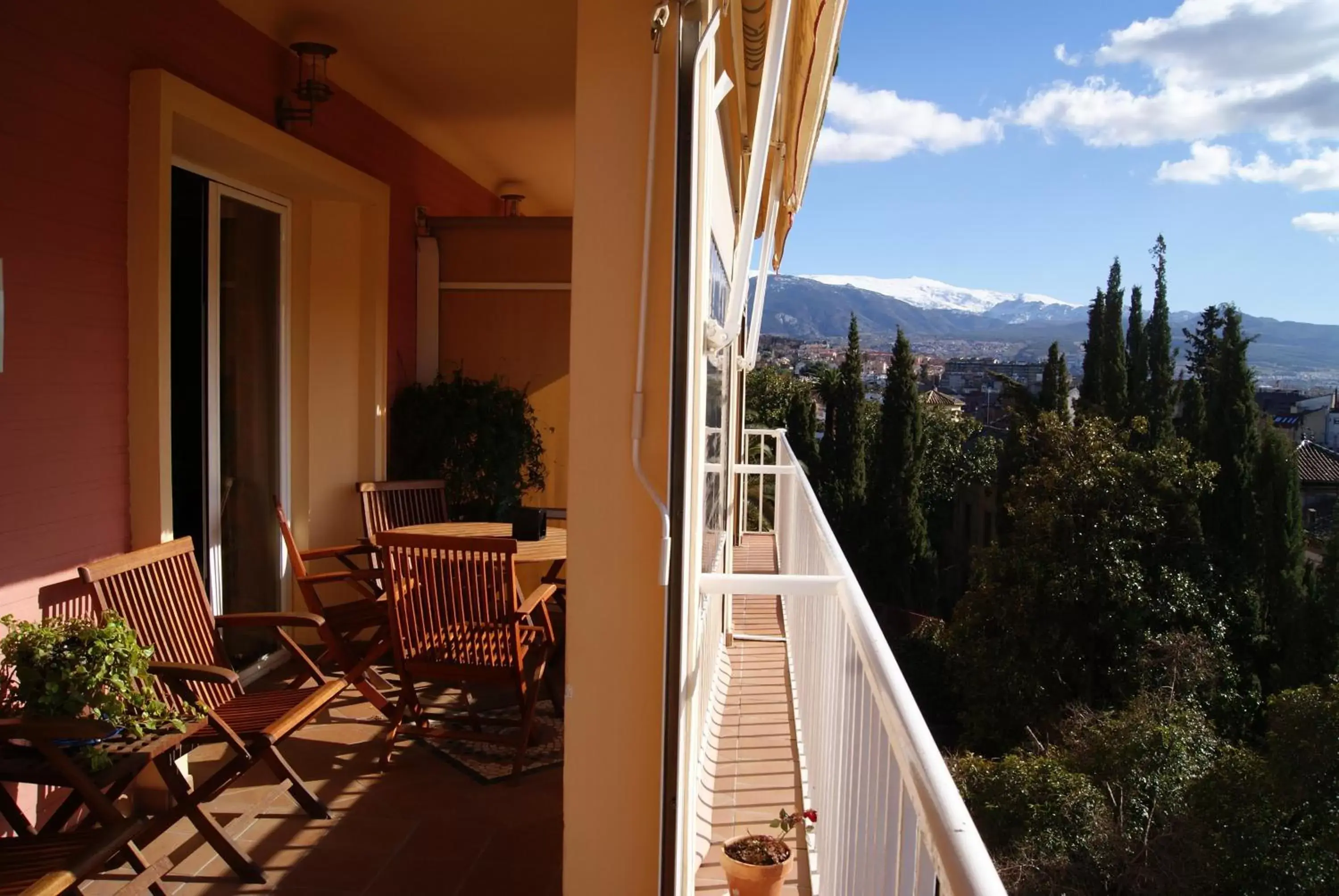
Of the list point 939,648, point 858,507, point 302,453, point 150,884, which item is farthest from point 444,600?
point 858,507

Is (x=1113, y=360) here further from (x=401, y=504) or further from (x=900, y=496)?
(x=401, y=504)

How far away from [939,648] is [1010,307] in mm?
161264

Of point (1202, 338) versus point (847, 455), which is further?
point (1202, 338)

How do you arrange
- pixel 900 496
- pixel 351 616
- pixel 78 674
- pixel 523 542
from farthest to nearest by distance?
pixel 900 496, pixel 523 542, pixel 351 616, pixel 78 674

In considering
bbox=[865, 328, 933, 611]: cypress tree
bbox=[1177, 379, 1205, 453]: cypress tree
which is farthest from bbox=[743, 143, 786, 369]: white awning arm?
bbox=[1177, 379, 1205, 453]: cypress tree

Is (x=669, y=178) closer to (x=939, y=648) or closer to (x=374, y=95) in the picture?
(x=374, y=95)

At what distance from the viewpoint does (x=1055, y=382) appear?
34625 mm

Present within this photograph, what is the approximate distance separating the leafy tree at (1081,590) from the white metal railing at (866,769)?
23148 mm

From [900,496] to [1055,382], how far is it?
7105mm

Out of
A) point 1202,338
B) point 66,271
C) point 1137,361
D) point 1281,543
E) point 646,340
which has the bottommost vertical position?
point 1281,543

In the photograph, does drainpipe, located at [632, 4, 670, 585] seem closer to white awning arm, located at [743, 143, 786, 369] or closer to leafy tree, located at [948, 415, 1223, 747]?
white awning arm, located at [743, 143, 786, 369]

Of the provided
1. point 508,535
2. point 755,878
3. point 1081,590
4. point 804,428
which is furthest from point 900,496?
point 755,878

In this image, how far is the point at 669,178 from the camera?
1904mm

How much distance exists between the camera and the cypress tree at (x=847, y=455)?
33.5 m
